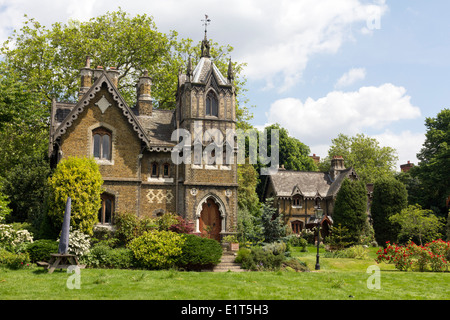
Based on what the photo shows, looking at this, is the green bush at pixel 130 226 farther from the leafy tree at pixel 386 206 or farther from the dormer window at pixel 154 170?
the leafy tree at pixel 386 206

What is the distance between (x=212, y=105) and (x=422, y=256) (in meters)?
15.7

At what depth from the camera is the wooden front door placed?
2808 cm

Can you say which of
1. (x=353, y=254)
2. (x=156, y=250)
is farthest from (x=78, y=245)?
(x=353, y=254)

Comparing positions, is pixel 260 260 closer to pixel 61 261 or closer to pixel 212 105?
pixel 61 261

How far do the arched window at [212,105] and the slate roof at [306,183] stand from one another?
22.3 metres

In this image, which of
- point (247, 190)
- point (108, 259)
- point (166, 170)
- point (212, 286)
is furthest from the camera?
point (247, 190)

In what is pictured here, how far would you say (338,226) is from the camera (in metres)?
39.2

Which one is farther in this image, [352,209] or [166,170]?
[352,209]

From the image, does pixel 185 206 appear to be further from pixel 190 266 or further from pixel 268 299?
pixel 268 299

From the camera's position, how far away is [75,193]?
898 inches

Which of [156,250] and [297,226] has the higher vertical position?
[156,250]

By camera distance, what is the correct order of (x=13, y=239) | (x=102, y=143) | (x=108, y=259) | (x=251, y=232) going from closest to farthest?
(x=108, y=259) → (x=13, y=239) → (x=102, y=143) → (x=251, y=232)

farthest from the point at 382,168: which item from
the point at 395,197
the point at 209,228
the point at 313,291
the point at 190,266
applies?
the point at 313,291

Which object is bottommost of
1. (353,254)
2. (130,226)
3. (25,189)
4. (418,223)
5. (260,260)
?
(353,254)
